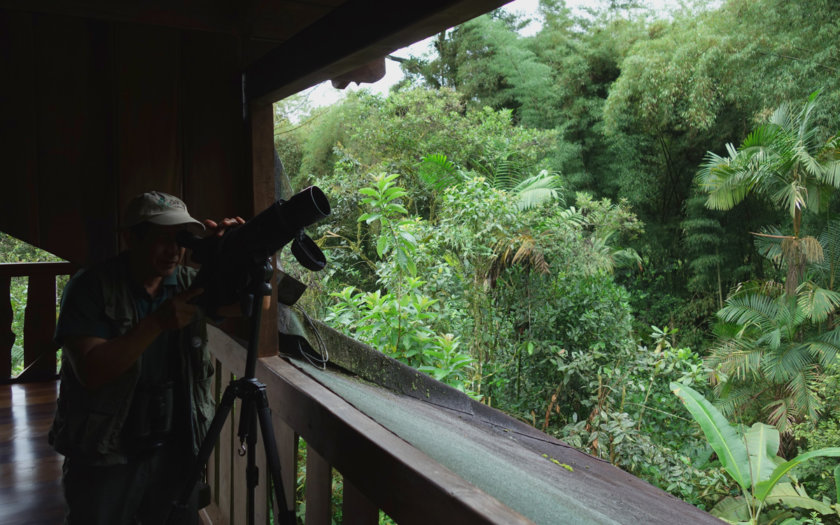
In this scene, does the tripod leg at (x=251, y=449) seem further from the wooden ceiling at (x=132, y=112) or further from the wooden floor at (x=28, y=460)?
the wooden floor at (x=28, y=460)

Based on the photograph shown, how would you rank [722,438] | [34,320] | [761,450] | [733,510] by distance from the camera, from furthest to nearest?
[733,510] → [761,450] → [722,438] → [34,320]

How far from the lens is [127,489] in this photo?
121 centimetres

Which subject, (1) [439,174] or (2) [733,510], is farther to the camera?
(1) [439,174]

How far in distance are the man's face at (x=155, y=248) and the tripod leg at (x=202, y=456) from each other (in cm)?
30

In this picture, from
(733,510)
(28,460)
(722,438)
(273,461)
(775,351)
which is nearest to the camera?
(273,461)

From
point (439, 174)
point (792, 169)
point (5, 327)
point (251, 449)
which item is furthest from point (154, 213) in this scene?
point (792, 169)

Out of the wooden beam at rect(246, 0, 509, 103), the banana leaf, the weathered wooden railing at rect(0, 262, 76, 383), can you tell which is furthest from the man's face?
the banana leaf

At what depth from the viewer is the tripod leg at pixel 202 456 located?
40.3 inches

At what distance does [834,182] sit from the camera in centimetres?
750

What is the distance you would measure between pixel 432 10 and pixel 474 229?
15.5 ft

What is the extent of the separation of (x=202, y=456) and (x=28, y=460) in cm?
165

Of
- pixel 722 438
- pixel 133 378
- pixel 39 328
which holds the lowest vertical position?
pixel 722 438

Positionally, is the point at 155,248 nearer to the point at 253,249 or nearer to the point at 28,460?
the point at 253,249

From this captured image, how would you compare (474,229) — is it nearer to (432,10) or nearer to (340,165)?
(340,165)
